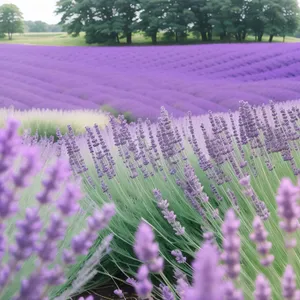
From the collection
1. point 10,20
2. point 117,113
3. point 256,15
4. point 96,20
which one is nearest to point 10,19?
point 10,20

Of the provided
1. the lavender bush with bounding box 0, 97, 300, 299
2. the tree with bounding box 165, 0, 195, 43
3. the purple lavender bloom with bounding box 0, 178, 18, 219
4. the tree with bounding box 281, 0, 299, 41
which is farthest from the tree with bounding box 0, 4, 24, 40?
the purple lavender bloom with bounding box 0, 178, 18, 219

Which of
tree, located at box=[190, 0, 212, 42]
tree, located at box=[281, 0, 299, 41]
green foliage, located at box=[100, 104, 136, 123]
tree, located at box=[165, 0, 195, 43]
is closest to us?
green foliage, located at box=[100, 104, 136, 123]

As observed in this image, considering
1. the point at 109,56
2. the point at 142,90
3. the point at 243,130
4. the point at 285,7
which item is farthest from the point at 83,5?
the point at 243,130

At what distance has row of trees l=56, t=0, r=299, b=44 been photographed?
88.5 feet

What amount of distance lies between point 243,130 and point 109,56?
10.6 meters

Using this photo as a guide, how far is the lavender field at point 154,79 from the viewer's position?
261 inches

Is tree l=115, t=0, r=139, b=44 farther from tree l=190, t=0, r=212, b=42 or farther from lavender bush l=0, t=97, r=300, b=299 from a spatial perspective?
lavender bush l=0, t=97, r=300, b=299

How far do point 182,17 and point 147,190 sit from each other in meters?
26.1

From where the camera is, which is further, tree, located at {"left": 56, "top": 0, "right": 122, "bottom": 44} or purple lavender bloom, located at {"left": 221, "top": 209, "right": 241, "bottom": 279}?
tree, located at {"left": 56, "top": 0, "right": 122, "bottom": 44}

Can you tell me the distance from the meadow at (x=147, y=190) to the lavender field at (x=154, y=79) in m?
0.04

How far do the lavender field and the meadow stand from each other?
0.13 feet

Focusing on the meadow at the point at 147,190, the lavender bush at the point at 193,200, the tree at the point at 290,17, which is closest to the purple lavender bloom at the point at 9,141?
the meadow at the point at 147,190

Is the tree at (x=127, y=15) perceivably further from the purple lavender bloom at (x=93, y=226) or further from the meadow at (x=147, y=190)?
the purple lavender bloom at (x=93, y=226)

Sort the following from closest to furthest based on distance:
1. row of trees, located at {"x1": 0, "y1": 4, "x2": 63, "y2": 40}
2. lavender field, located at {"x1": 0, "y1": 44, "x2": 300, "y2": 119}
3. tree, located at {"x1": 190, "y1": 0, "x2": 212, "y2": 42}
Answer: lavender field, located at {"x1": 0, "y1": 44, "x2": 300, "y2": 119}, tree, located at {"x1": 190, "y1": 0, "x2": 212, "y2": 42}, row of trees, located at {"x1": 0, "y1": 4, "x2": 63, "y2": 40}
